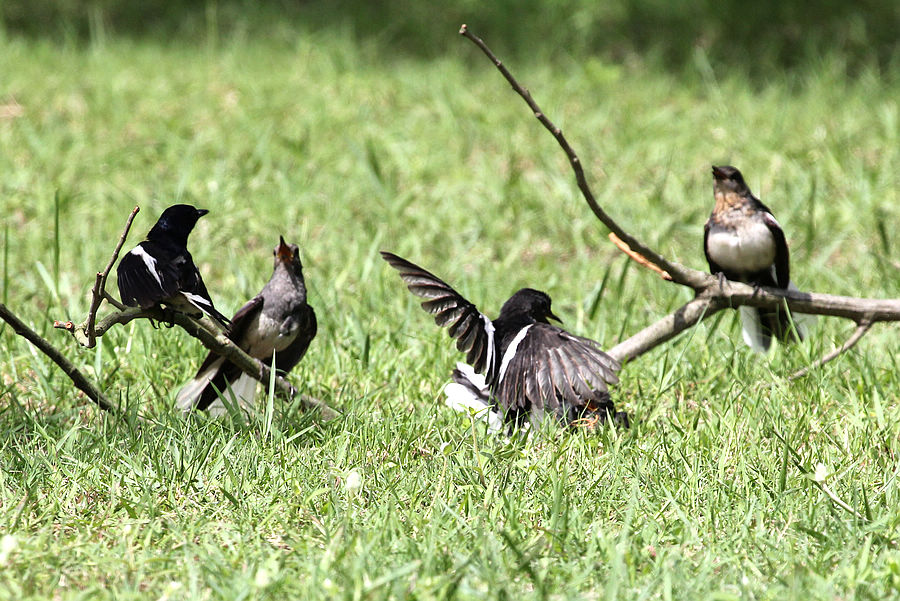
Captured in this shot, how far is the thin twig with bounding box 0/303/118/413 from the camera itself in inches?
111

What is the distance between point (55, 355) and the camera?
3059 mm

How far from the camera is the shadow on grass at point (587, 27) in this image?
952 cm

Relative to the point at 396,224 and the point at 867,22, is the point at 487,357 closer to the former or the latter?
the point at 396,224

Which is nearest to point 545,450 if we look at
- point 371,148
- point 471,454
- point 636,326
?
point 471,454

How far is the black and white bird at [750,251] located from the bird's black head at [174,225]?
2.16 meters

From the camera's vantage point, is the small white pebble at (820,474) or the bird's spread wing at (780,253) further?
the bird's spread wing at (780,253)

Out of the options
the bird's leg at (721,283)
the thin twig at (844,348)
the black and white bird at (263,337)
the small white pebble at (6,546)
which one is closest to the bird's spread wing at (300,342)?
the black and white bird at (263,337)

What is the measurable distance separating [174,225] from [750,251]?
230 cm

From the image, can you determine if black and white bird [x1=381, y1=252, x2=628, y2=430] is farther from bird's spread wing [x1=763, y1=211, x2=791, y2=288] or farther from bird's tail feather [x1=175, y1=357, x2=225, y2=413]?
bird's spread wing [x1=763, y1=211, x2=791, y2=288]

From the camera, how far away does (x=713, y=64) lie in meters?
9.30

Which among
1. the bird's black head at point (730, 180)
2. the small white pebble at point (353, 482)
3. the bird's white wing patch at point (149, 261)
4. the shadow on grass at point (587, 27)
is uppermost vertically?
the shadow on grass at point (587, 27)

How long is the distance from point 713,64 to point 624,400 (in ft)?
20.6

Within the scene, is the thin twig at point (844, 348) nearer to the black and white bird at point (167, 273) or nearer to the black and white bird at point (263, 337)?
the black and white bird at point (263, 337)

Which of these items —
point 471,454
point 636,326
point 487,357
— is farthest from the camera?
point 636,326
